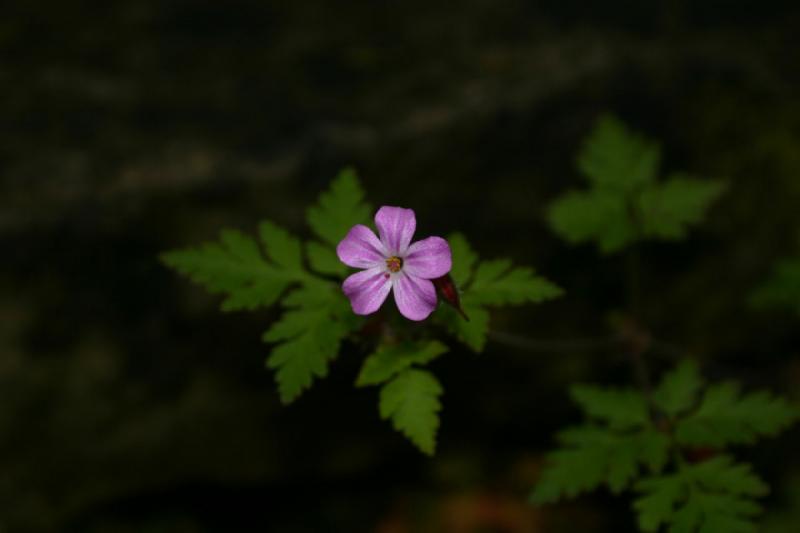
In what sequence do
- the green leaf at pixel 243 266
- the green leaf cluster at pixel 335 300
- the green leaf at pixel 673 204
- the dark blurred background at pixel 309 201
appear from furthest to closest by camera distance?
the dark blurred background at pixel 309 201 → the green leaf at pixel 673 204 → the green leaf at pixel 243 266 → the green leaf cluster at pixel 335 300

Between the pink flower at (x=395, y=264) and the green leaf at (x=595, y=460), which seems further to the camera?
the green leaf at (x=595, y=460)

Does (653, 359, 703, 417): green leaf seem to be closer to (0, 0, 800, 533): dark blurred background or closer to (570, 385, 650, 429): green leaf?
(570, 385, 650, 429): green leaf

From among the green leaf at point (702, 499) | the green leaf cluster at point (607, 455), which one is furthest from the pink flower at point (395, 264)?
the green leaf at point (702, 499)

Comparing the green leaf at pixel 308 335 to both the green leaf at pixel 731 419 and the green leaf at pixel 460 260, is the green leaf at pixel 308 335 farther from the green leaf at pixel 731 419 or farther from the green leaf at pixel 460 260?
the green leaf at pixel 731 419

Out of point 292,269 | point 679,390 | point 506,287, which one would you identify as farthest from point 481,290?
point 679,390

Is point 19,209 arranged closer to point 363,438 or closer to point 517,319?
point 363,438

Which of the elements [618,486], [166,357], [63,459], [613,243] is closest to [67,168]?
[166,357]

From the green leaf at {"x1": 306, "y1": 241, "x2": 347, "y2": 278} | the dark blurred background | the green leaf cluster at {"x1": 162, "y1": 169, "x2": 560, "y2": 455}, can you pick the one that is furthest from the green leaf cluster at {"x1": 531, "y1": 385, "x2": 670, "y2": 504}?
the green leaf at {"x1": 306, "y1": 241, "x2": 347, "y2": 278}
